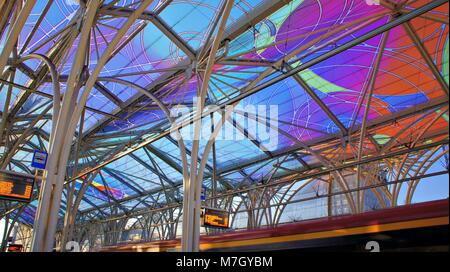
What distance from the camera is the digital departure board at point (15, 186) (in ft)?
43.9

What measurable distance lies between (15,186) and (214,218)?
9.59 metres

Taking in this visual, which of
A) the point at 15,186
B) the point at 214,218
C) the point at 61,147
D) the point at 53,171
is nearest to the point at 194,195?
the point at 214,218

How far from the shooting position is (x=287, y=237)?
862 centimetres

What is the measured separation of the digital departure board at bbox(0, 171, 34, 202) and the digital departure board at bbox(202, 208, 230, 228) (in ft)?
27.5

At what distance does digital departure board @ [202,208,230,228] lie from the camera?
19.0 m

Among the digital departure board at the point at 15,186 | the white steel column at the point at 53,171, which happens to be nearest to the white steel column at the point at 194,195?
the white steel column at the point at 53,171

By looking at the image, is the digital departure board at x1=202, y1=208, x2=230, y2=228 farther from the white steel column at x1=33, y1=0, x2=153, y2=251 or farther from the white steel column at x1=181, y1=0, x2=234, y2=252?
the white steel column at x1=33, y1=0, x2=153, y2=251

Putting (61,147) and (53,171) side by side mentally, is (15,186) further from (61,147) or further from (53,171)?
(61,147)

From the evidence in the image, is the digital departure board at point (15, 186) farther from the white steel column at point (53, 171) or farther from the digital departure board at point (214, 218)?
the digital departure board at point (214, 218)

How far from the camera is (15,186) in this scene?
13625 millimetres

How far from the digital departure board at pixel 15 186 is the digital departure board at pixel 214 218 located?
839 centimetres

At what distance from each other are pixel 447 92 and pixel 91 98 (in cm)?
2642
